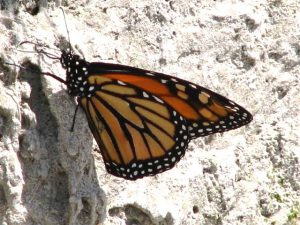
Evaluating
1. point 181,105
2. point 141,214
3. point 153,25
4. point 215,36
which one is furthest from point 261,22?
point 141,214

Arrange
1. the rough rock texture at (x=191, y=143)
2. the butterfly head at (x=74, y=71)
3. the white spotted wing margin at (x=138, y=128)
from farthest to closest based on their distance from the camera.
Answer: the white spotted wing margin at (x=138, y=128) < the butterfly head at (x=74, y=71) < the rough rock texture at (x=191, y=143)

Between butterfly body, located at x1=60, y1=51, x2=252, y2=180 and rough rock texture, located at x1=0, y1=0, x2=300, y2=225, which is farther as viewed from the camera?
butterfly body, located at x1=60, y1=51, x2=252, y2=180

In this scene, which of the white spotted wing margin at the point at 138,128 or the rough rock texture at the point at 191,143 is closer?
the rough rock texture at the point at 191,143

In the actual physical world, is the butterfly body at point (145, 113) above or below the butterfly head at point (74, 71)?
below

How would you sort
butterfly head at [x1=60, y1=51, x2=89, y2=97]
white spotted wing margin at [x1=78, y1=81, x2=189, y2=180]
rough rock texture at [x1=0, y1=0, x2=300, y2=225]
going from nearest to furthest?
rough rock texture at [x1=0, y1=0, x2=300, y2=225]
butterfly head at [x1=60, y1=51, x2=89, y2=97]
white spotted wing margin at [x1=78, y1=81, x2=189, y2=180]

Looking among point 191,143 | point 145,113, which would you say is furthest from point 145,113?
point 191,143

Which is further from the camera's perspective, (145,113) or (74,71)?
(145,113)

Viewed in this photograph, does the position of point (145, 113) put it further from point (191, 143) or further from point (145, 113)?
point (191, 143)

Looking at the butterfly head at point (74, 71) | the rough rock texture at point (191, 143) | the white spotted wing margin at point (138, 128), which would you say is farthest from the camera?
the white spotted wing margin at point (138, 128)

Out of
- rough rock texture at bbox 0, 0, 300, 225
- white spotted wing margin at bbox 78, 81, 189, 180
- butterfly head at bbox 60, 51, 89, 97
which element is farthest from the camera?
white spotted wing margin at bbox 78, 81, 189, 180
